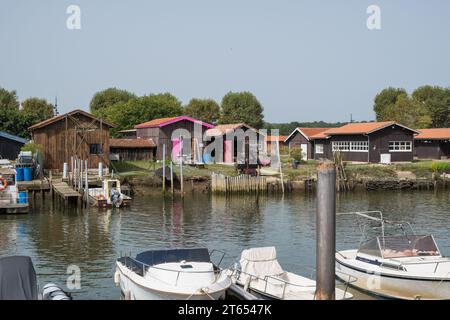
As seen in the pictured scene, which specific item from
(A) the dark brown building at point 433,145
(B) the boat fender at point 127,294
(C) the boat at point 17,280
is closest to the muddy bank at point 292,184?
(A) the dark brown building at point 433,145

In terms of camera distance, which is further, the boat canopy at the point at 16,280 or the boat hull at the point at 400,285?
the boat hull at the point at 400,285

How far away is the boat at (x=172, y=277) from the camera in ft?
49.9

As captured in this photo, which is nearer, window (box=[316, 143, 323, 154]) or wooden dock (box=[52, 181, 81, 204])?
wooden dock (box=[52, 181, 81, 204])

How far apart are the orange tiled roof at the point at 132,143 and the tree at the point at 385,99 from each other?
66.0m

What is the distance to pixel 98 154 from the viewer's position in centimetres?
4925

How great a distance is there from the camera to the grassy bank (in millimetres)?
51031

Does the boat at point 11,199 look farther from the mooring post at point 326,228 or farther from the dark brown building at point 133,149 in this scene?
the mooring post at point 326,228

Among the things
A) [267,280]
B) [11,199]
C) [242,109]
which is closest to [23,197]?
[11,199]

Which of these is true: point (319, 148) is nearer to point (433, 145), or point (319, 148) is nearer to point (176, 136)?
point (433, 145)

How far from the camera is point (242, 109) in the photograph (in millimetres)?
104250

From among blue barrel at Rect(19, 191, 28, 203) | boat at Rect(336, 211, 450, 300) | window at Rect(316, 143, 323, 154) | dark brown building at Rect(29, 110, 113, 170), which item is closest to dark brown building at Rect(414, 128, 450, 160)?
window at Rect(316, 143, 323, 154)

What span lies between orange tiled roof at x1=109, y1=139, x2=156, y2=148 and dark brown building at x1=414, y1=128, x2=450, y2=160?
96.3ft

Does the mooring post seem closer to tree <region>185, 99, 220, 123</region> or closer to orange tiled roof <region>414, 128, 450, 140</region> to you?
orange tiled roof <region>414, 128, 450, 140</region>

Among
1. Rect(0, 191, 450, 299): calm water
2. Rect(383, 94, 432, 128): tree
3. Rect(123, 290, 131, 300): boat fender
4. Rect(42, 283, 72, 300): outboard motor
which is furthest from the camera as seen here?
Rect(383, 94, 432, 128): tree
